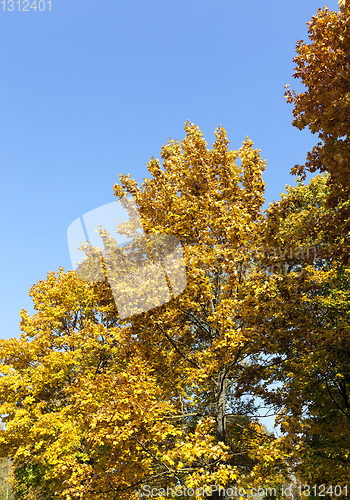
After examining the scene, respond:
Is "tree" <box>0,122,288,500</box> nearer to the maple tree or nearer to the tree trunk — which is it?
the tree trunk

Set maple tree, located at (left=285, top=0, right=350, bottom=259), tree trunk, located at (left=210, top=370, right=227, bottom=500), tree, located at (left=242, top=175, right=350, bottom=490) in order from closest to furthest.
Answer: maple tree, located at (left=285, top=0, right=350, bottom=259) → tree, located at (left=242, top=175, right=350, bottom=490) → tree trunk, located at (left=210, top=370, right=227, bottom=500)

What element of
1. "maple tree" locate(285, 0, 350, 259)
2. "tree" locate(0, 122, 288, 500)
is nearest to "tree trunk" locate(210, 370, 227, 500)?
"tree" locate(0, 122, 288, 500)

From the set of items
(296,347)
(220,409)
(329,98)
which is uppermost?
(329,98)

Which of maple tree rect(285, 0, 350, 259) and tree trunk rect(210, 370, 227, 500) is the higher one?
maple tree rect(285, 0, 350, 259)

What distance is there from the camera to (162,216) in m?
9.38

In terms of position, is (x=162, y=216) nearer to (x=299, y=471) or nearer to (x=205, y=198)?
(x=205, y=198)

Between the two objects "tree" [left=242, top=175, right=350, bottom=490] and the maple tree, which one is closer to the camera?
the maple tree

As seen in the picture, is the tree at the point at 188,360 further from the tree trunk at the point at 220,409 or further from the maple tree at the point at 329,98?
the maple tree at the point at 329,98

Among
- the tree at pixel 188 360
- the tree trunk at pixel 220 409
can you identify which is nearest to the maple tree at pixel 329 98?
the tree at pixel 188 360

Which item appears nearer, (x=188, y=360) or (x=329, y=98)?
(x=329, y=98)

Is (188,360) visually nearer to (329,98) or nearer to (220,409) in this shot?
(220,409)

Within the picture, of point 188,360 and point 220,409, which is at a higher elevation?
point 188,360

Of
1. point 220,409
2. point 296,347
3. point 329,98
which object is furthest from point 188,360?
point 329,98

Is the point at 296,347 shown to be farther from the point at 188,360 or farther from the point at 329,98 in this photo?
the point at 329,98
